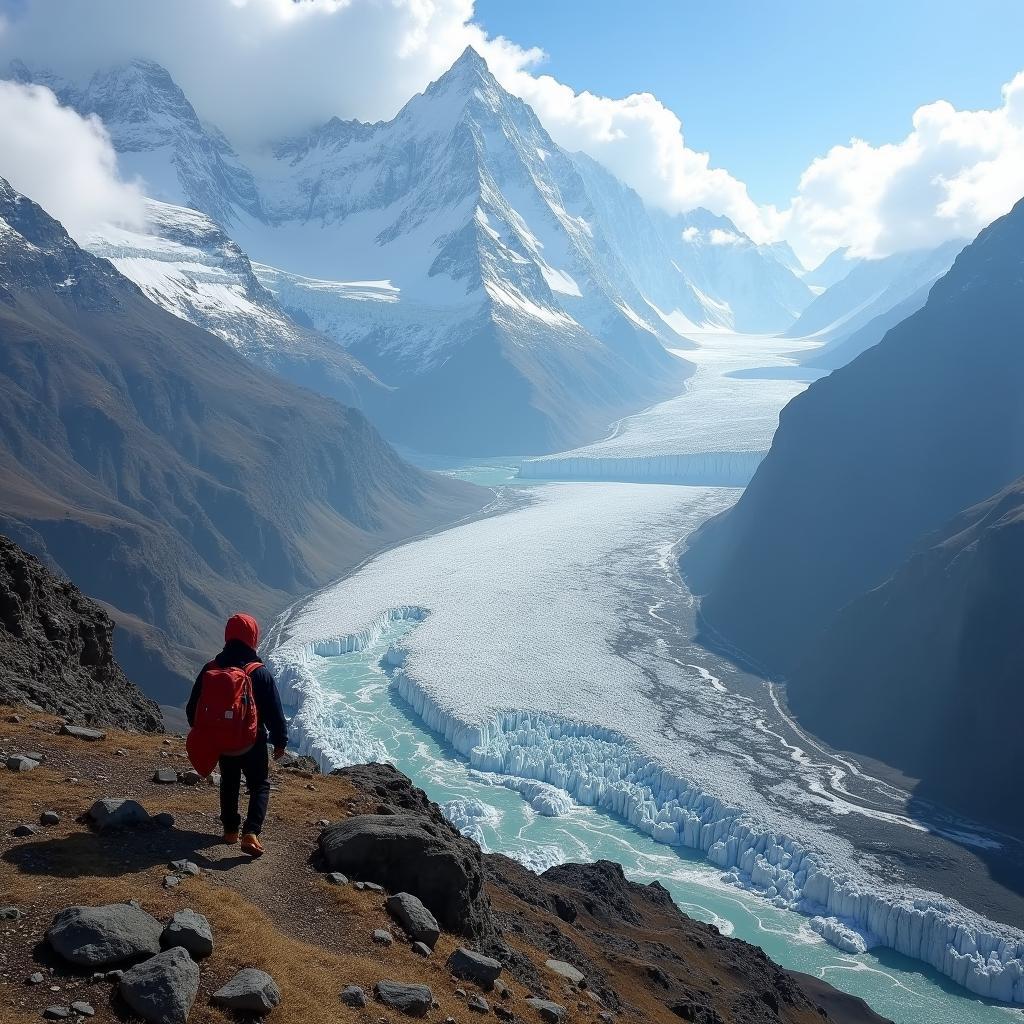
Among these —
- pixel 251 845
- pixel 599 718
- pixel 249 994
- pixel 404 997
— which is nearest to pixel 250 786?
pixel 251 845

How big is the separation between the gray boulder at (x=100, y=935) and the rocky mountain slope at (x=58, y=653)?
11.0 metres

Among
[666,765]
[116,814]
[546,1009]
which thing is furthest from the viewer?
[666,765]

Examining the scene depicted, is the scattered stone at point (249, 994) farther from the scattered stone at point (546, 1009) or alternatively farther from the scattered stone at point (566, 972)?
the scattered stone at point (566, 972)

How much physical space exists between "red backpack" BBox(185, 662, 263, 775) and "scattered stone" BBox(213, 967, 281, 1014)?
12.8ft

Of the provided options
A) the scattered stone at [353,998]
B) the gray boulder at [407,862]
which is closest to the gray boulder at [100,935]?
the scattered stone at [353,998]

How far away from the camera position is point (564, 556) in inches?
6230

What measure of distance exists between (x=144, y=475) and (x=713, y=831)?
11139cm

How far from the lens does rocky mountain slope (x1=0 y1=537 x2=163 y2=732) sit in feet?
76.1

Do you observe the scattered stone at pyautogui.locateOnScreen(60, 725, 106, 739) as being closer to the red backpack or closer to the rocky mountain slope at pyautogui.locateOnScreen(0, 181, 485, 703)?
the red backpack

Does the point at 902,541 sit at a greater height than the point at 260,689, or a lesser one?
lesser

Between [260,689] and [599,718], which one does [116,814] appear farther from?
[599,718]

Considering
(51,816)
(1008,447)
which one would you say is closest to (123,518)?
(1008,447)

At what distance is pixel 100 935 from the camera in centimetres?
1143

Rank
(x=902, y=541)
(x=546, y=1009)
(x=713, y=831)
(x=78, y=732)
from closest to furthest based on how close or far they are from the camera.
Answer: (x=546, y=1009)
(x=78, y=732)
(x=713, y=831)
(x=902, y=541)
